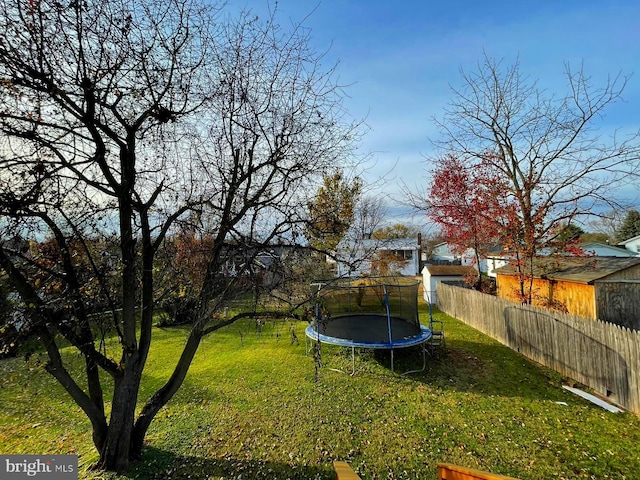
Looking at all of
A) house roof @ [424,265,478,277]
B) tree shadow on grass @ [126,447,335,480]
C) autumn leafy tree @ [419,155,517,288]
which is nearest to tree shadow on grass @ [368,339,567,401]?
tree shadow on grass @ [126,447,335,480]

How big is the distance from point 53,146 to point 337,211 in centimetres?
323

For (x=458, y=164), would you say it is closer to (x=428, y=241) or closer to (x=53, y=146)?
(x=53, y=146)

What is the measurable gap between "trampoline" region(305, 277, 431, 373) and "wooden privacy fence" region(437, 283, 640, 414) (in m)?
2.38

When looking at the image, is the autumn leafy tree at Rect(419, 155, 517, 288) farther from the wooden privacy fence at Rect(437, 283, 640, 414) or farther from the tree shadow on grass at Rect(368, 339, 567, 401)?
the tree shadow on grass at Rect(368, 339, 567, 401)

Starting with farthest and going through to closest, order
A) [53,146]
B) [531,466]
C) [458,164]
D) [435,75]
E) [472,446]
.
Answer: [458,164], [435,75], [472,446], [531,466], [53,146]

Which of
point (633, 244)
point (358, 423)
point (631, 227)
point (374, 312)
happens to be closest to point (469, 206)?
point (374, 312)

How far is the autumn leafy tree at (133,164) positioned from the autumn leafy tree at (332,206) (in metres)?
0.19

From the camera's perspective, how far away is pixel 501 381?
6914mm

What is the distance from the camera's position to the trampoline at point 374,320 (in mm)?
8055

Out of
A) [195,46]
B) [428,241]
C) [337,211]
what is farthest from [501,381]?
[428,241]

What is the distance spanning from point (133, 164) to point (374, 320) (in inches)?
339
